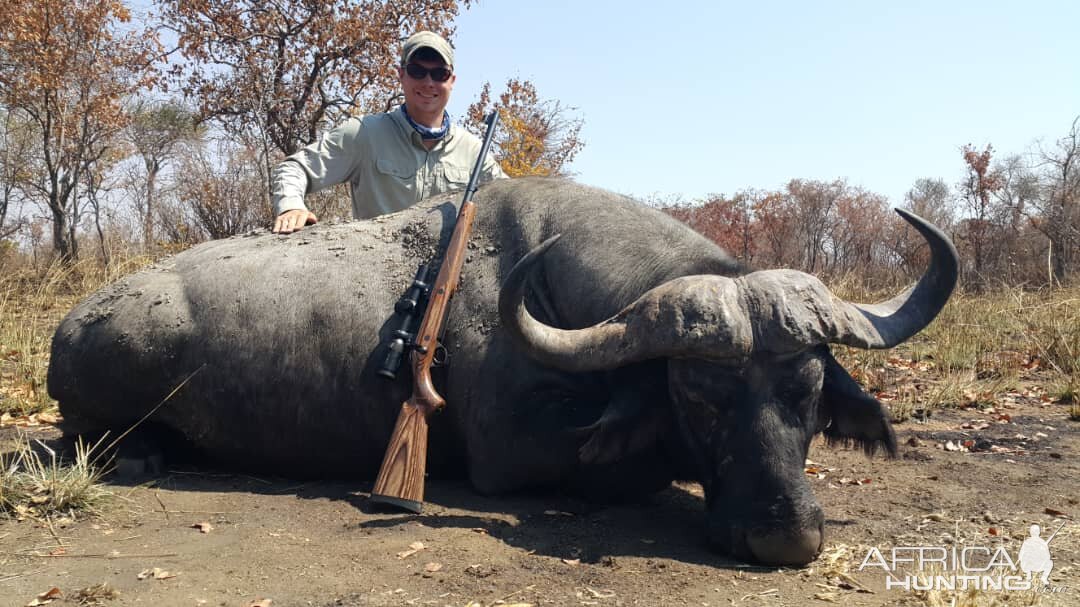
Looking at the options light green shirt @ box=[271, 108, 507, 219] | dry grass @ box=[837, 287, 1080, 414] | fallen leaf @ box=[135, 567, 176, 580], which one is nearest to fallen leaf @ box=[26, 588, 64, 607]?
fallen leaf @ box=[135, 567, 176, 580]

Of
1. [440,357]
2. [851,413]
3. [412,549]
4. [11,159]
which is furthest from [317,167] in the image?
[11,159]

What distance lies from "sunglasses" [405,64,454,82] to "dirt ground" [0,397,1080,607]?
319 centimetres

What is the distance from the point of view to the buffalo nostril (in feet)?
10.4

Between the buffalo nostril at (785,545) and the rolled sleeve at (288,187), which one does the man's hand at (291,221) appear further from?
the buffalo nostril at (785,545)

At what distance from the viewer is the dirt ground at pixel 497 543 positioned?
9.87 ft

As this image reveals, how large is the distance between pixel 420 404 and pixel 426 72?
3.06 meters

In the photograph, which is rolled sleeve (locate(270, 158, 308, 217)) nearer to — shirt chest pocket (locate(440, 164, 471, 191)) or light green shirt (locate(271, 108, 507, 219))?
light green shirt (locate(271, 108, 507, 219))

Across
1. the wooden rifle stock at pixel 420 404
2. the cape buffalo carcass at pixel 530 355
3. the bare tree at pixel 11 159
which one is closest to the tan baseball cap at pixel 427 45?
the cape buffalo carcass at pixel 530 355

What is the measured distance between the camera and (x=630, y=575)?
317cm

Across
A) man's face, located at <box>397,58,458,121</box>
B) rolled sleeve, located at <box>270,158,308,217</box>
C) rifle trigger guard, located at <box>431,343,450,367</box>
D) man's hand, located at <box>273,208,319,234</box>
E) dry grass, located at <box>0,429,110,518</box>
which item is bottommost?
dry grass, located at <box>0,429,110,518</box>

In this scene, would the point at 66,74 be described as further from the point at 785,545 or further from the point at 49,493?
the point at 785,545

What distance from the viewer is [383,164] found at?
607 centimetres

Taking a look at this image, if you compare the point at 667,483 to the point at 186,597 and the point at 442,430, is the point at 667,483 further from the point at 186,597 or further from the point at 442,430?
the point at 186,597

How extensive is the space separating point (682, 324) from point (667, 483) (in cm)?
113
